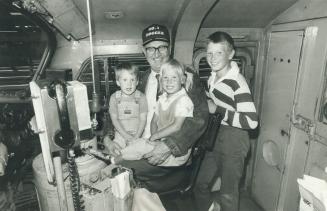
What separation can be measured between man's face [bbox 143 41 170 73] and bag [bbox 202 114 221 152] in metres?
0.73

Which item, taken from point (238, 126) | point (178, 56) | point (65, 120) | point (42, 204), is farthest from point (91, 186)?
point (178, 56)

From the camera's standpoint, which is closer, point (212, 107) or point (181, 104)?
point (181, 104)

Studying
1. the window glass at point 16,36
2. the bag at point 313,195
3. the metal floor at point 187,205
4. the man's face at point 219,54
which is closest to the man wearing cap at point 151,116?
the man's face at point 219,54

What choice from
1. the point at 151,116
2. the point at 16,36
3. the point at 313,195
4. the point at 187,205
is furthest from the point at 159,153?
the point at 16,36

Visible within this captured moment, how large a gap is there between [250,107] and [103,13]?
1506mm

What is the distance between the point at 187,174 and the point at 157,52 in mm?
1152

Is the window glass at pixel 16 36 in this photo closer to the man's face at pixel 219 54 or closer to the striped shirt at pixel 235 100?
the man's face at pixel 219 54

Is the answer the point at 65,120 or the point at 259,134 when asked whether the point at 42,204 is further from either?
the point at 259,134

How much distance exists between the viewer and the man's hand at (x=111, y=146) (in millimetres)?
2119

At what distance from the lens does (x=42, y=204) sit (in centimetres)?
195

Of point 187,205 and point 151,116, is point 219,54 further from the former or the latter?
point 187,205

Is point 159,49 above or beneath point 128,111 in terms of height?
Answer: above

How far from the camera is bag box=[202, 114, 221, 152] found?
212 cm

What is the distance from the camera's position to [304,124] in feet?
7.72
